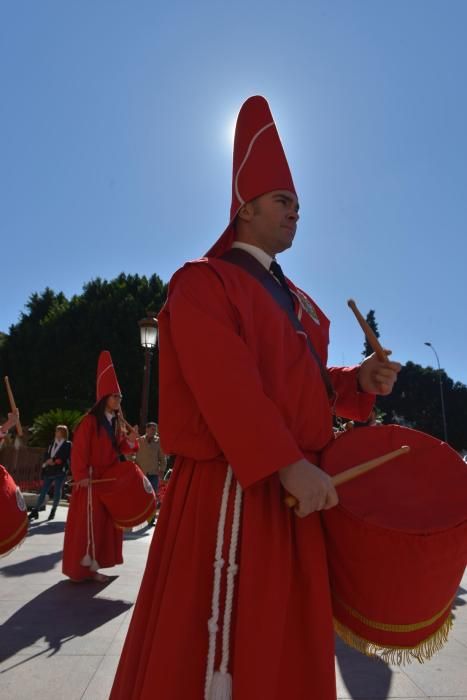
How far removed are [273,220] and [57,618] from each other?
11.6 ft

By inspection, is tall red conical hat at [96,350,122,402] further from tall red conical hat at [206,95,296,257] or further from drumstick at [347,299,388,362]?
drumstick at [347,299,388,362]

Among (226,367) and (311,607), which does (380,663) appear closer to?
(311,607)

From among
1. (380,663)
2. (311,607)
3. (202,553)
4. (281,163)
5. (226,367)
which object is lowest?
(380,663)

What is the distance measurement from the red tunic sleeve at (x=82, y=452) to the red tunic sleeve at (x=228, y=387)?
4324 mm

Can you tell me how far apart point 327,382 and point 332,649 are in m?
0.89

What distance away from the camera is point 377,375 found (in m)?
2.25

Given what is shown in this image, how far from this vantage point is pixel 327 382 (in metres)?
2.06

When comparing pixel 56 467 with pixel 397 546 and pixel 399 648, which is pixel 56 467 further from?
pixel 397 546

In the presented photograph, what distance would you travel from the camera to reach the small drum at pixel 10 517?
3.70 meters

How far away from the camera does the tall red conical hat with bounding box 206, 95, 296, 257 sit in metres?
2.17

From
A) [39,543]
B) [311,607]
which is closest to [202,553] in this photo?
[311,607]

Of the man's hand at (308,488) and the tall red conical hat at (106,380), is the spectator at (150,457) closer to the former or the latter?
the tall red conical hat at (106,380)

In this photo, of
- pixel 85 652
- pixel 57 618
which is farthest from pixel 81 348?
pixel 85 652

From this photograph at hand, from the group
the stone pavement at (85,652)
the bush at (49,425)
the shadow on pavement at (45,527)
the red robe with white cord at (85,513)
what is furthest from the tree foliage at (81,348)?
the stone pavement at (85,652)
